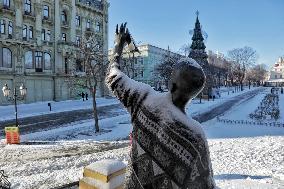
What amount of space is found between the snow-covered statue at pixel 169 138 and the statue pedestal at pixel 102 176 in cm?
515

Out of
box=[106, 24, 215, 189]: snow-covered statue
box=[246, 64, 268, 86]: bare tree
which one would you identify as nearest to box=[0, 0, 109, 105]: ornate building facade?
box=[106, 24, 215, 189]: snow-covered statue

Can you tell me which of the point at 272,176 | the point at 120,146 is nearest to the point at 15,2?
the point at 120,146

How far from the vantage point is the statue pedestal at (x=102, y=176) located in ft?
22.6

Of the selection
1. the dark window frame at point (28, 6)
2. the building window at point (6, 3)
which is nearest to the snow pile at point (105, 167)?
the building window at point (6, 3)

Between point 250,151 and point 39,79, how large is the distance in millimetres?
31808

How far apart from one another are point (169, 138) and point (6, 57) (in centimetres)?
→ 3774

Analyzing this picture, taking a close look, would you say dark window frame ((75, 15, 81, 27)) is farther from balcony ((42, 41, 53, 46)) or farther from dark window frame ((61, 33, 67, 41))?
balcony ((42, 41, 53, 46))

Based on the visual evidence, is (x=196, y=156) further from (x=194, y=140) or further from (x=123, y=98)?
(x=123, y=98)

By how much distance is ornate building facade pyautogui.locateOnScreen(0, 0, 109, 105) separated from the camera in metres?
36.2

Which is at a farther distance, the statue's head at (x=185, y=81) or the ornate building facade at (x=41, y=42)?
the ornate building facade at (x=41, y=42)

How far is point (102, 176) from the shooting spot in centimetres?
695

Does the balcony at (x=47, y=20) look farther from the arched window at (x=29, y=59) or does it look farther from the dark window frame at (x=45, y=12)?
the arched window at (x=29, y=59)

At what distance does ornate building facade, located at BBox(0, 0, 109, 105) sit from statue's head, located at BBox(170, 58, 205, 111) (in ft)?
117

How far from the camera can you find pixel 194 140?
1717 millimetres
